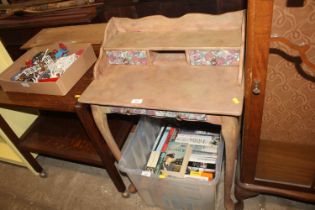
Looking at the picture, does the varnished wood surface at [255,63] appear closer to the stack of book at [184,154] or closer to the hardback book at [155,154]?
the stack of book at [184,154]

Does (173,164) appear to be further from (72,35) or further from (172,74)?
(72,35)

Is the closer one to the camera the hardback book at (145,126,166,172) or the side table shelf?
the hardback book at (145,126,166,172)

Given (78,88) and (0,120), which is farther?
(0,120)

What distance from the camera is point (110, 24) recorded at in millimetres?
1277

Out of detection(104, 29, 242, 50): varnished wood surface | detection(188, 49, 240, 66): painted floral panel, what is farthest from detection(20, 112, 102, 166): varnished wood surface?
detection(188, 49, 240, 66): painted floral panel

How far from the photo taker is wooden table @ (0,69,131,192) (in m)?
1.29

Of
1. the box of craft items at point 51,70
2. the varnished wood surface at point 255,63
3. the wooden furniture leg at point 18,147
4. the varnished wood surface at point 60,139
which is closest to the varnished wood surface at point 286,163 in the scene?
the varnished wood surface at point 255,63

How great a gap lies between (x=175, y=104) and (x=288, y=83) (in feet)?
1.51

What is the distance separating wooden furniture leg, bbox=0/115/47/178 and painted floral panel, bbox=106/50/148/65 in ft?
2.63

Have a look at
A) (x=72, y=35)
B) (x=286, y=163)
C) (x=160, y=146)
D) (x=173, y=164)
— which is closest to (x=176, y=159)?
(x=173, y=164)

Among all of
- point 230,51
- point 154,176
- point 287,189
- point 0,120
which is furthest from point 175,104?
point 0,120

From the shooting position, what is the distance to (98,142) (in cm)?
138

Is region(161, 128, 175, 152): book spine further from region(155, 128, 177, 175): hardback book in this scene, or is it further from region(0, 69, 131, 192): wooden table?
region(0, 69, 131, 192): wooden table

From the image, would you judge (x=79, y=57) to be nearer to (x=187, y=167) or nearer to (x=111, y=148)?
(x=111, y=148)
